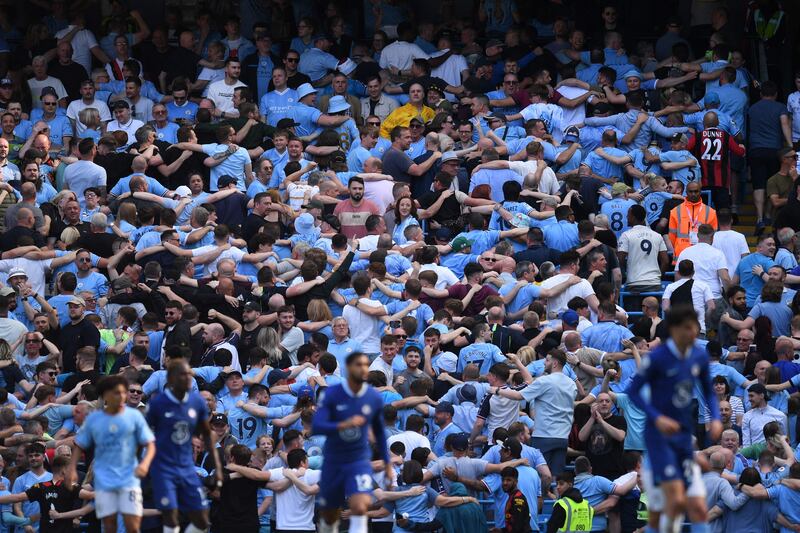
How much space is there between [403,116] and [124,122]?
4.38 meters

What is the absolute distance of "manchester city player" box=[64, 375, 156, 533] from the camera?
16.0m

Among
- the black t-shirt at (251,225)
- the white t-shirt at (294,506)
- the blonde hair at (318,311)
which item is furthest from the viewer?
the black t-shirt at (251,225)

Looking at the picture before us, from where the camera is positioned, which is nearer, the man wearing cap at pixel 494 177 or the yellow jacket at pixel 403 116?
the man wearing cap at pixel 494 177

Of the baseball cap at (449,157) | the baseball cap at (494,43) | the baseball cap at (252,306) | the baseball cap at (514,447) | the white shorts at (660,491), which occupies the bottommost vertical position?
the baseball cap at (514,447)

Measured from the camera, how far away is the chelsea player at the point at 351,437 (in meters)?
15.8

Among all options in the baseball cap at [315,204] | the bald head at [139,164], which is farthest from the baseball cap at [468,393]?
the bald head at [139,164]

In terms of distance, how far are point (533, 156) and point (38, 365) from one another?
26.1 feet

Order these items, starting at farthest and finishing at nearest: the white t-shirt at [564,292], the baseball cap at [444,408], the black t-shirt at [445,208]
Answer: the black t-shirt at [445,208] < the white t-shirt at [564,292] < the baseball cap at [444,408]

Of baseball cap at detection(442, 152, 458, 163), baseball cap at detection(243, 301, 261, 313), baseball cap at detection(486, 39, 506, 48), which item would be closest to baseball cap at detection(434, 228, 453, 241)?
baseball cap at detection(442, 152, 458, 163)

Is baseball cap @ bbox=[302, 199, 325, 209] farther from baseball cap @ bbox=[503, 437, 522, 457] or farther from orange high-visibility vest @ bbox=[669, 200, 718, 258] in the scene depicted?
baseball cap @ bbox=[503, 437, 522, 457]

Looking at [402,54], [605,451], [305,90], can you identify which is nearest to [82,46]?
[305,90]

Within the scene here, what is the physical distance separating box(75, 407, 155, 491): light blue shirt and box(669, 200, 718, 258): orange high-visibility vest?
1130 centimetres

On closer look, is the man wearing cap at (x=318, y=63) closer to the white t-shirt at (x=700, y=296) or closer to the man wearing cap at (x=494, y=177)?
the man wearing cap at (x=494, y=177)

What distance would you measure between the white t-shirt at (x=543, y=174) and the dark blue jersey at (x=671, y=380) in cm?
1068
